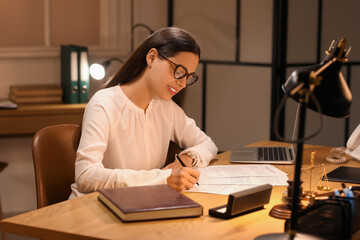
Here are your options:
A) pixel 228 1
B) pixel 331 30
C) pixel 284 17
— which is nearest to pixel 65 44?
pixel 228 1

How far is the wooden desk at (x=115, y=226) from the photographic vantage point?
57.2 inches

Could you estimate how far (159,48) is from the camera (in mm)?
2133

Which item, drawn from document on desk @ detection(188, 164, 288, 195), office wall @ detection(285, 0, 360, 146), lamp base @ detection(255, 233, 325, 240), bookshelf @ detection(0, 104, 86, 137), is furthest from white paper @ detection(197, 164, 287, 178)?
bookshelf @ detection(0, 104, 86, 137)

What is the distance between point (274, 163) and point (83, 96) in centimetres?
172

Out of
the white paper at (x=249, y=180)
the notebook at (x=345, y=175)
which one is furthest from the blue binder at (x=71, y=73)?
the notebook at (x=345, y=175)

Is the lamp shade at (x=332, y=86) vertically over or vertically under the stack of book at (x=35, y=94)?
over

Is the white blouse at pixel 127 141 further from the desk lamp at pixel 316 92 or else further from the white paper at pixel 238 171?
the desk lamp at pixel 316 92

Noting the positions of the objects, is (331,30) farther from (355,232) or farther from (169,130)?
(355,232)

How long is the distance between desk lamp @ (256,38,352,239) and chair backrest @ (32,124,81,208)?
1.04 metres

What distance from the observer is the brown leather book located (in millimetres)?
1524

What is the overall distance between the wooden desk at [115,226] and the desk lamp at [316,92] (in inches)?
5.3

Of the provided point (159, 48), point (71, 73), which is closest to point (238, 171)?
point (159, 48)

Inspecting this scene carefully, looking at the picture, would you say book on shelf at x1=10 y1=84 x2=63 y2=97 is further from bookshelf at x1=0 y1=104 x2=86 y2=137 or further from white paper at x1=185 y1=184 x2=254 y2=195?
white paper at x1=185 y1=184 x2=254 y2=195

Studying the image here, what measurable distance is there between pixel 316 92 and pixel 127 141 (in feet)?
3.04
